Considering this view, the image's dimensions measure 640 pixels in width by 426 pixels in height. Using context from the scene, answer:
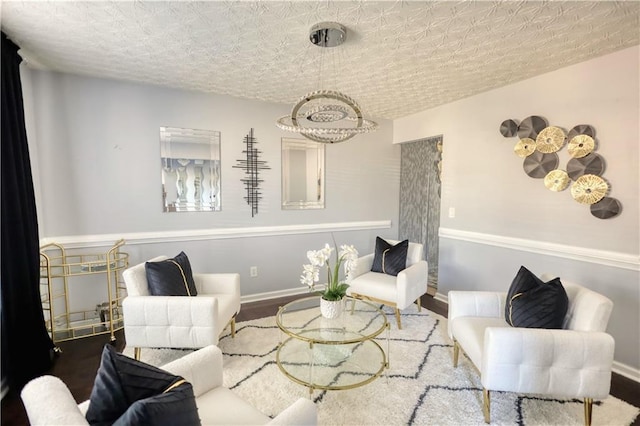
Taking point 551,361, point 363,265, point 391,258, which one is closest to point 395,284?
point 391,258

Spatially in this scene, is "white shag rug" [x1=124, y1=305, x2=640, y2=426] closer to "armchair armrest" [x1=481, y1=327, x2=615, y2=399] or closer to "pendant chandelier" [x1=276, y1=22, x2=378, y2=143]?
"armchair armrest" [x1=481, y1=327, x2=615, y2=399]

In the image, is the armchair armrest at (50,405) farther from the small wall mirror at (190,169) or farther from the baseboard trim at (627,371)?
the baseboard trim at (627,371)

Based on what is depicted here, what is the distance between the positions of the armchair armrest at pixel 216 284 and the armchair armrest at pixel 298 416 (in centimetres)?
179

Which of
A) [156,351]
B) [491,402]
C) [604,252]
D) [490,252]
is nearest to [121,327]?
[156,351]

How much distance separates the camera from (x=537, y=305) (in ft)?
6.25

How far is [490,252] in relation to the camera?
326 cm

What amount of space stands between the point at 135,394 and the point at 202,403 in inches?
18.5

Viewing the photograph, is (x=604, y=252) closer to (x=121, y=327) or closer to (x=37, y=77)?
(x=121, y=327)

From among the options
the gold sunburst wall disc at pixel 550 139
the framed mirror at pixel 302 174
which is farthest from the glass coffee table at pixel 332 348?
the gold sunburst wall disc at pixel 550 139

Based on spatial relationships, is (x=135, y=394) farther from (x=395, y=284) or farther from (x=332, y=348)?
(x=395, y=284)

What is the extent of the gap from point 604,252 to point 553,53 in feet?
5.05

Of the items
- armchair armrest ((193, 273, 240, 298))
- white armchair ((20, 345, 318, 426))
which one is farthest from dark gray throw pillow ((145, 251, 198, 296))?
white armchair ((20, 345, 318, 426))

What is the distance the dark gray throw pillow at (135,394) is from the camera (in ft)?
2.89

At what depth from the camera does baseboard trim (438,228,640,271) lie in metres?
2.31
